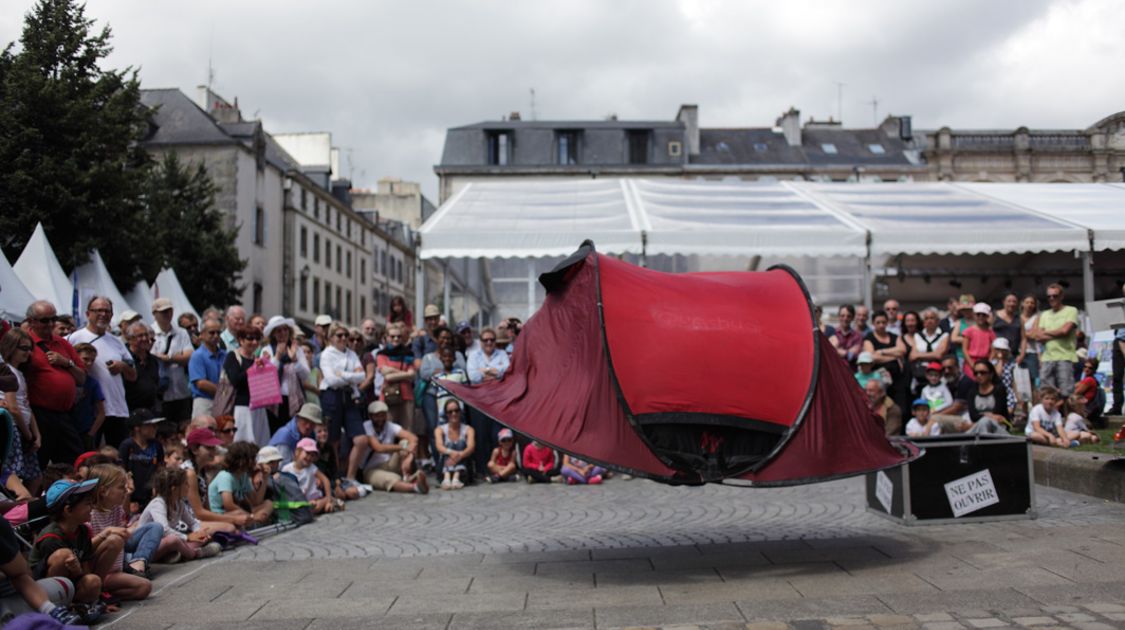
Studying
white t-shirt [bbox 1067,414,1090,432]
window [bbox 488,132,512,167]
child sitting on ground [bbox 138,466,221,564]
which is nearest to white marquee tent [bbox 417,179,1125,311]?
white t-shirt [bbox 1067,414,1090,432]

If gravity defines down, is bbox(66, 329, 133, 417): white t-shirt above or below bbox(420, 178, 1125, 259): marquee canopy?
below

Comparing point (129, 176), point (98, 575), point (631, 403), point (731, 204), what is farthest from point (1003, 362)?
point (129, 176)

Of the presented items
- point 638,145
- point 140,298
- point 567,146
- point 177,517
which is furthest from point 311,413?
point 638,145

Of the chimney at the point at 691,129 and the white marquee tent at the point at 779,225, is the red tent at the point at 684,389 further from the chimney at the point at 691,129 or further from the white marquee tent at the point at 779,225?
the chimney at the point at 691,129

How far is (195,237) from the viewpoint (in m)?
34.5

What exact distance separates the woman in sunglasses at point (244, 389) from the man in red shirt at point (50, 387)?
7.52 ft

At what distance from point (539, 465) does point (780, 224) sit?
579 cm

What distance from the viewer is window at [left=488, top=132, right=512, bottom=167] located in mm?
51719

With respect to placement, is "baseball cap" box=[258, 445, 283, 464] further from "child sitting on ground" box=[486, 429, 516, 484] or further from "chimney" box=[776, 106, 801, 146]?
"chimney" box=[776, 106, 801, 146]

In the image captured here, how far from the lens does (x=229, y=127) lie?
44.6 meters

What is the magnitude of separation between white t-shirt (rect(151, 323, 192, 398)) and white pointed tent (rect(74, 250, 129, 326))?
18.2 ft

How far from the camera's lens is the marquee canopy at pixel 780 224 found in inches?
566

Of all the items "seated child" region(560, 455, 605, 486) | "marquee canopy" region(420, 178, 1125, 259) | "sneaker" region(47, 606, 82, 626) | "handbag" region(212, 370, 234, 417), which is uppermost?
"marquee canopy" region(420, 178, 1125, 259)

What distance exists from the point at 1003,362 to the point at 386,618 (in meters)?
8.96
